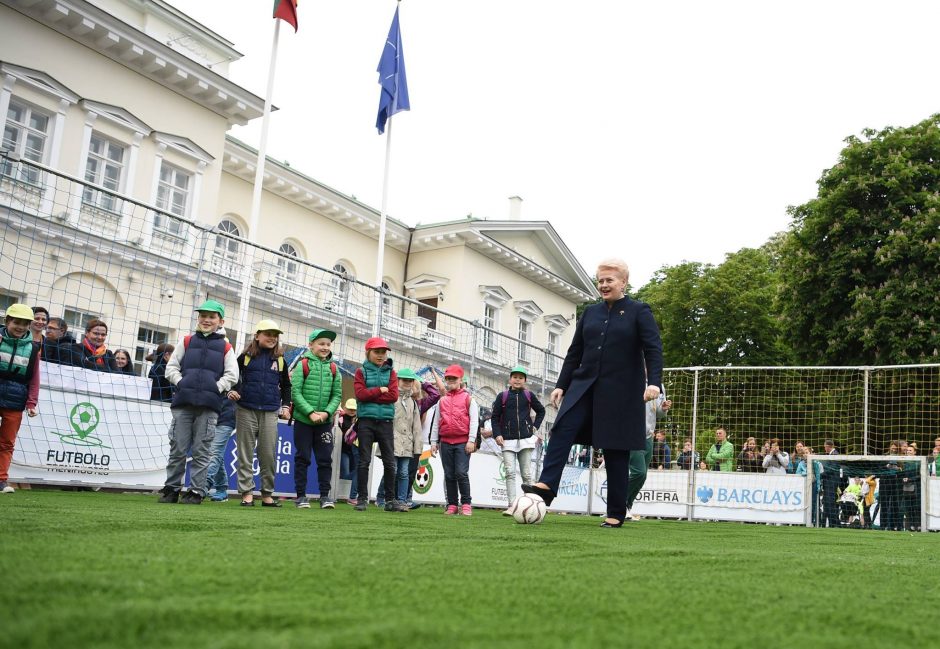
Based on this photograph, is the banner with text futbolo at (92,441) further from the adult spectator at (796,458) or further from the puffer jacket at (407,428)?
the adult spectator at (796,458)

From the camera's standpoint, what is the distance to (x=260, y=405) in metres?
9.18

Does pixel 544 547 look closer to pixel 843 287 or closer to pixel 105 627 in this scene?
pixel 105 627

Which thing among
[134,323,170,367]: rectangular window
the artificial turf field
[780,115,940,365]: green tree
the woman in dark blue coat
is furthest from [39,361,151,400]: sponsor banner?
[780,115,940,365]: green tree

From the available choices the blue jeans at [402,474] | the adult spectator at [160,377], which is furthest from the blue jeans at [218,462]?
the blue jeans at [402,474]

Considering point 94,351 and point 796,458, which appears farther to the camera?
point 796,458

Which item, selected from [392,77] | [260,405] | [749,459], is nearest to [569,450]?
[260,405]

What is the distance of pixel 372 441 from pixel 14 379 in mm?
3775

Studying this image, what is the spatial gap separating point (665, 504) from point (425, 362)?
6.75m

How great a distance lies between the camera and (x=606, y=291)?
7250 millimetres

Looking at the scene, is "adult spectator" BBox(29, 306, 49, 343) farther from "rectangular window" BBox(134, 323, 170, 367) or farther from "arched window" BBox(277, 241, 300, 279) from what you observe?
"arched window" BBox(277, 241, 300, 279)

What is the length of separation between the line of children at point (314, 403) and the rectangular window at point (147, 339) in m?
2.48

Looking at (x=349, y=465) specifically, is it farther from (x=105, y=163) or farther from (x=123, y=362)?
(x=105, y=163)

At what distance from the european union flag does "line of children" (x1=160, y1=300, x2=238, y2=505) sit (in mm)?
Result: 15096

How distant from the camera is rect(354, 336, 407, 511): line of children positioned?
9922mm
